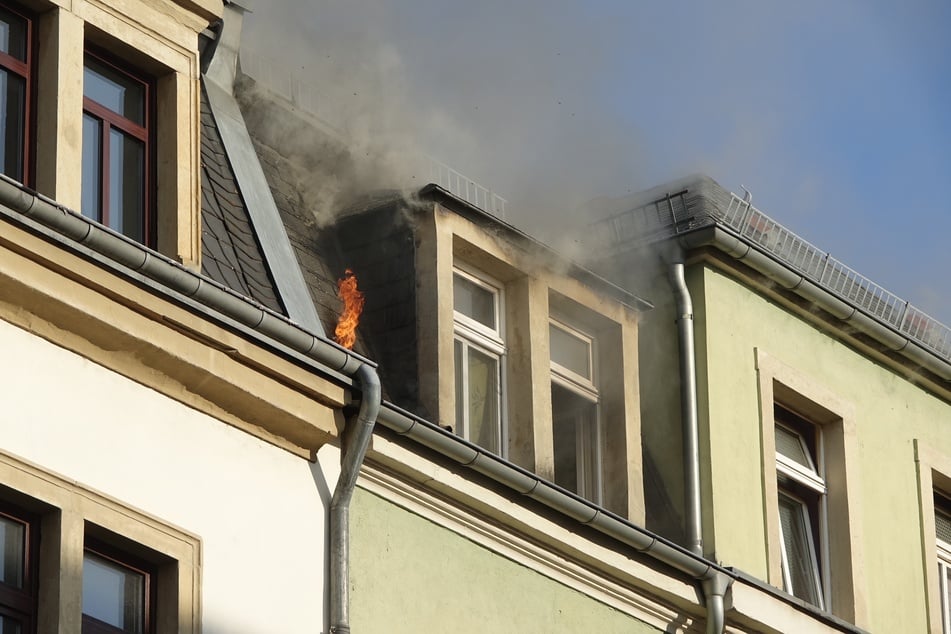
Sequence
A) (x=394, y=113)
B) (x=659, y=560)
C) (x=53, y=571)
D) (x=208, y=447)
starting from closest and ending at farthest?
1. (x=53, y=571)
2. (x=208, y=447)
3. (x=659, y=560)
4. (x=394, y=113)

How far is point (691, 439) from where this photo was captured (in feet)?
53.7

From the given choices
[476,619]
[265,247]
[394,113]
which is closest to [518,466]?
[476,619]

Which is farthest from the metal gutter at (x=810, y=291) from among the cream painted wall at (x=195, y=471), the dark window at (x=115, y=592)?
the dark window at (x=115, y=592)

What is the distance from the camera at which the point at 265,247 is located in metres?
13.9

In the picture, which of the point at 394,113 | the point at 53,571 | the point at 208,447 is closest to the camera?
the point at 53,571

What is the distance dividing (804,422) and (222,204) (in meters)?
5.59

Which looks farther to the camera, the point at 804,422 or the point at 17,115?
the point at 804,422

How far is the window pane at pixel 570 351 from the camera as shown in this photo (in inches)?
631

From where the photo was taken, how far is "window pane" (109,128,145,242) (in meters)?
12.9

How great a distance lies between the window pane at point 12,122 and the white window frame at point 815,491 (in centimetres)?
680

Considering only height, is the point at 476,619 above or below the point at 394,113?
below

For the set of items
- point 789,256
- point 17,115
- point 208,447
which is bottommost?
point 208,447

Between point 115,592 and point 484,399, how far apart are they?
3.87 meters

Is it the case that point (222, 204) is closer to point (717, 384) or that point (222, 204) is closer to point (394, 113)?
point (394, 113)
